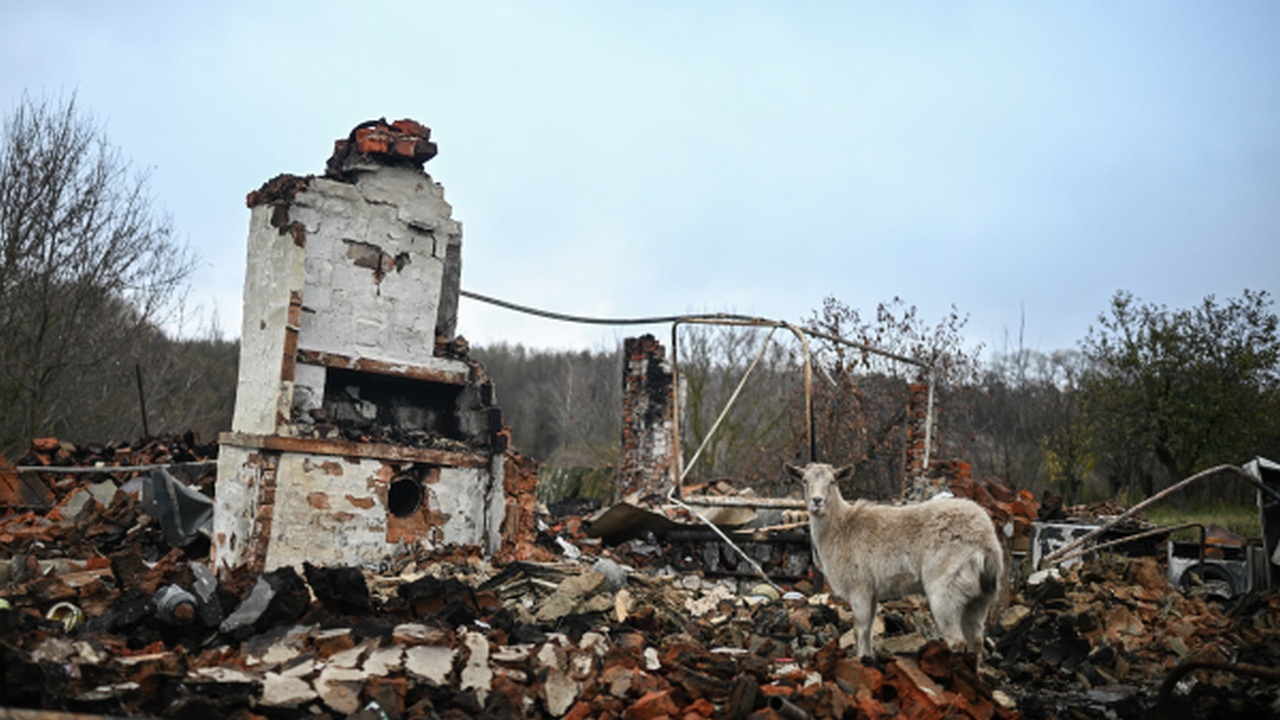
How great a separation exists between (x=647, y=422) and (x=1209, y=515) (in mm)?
13187

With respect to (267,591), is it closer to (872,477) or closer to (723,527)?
(723,527)

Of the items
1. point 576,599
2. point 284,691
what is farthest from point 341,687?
point 576,599

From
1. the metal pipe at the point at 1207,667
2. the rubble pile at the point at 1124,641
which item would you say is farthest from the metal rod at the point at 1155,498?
the metal pipe at the point at 1207,667

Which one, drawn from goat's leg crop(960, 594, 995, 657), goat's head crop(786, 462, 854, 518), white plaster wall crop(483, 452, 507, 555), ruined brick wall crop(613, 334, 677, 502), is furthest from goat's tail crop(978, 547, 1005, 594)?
ruined brick wall crop(613, 334, 677, 502)

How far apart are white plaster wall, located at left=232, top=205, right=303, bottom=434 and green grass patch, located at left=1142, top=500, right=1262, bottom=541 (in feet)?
48.5

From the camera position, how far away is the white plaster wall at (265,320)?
33.9ft

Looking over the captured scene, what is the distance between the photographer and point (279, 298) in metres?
10.5

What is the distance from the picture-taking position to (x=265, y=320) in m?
10.7

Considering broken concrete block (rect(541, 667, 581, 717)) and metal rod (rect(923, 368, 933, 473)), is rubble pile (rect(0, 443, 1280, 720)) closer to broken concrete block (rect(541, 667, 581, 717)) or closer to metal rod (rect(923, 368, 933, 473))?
broken concrete block (rect(541, 667, 581, 717))

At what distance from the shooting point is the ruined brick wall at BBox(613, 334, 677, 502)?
1627cm

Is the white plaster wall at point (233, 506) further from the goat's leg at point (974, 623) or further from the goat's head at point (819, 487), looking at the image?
the goat's leg at point (974, 623)

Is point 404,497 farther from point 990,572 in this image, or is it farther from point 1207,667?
point 1207,667

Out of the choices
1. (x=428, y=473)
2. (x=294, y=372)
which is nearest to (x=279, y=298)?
(x=294, y=372)

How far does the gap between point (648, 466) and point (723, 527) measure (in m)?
3.75
